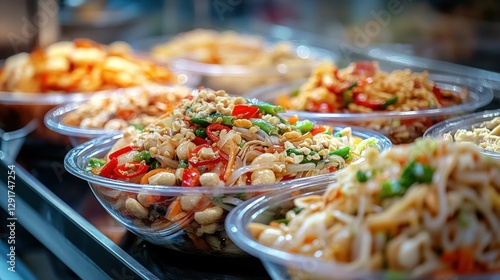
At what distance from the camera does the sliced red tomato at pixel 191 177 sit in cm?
175

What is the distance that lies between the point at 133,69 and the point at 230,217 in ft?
6.60

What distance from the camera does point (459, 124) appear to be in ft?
7.22

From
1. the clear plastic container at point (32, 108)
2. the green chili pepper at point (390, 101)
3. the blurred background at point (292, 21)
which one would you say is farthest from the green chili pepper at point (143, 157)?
the blurred background at point (292, 21)

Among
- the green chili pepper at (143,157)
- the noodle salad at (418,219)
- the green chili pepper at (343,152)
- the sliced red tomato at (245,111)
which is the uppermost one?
the noodle salad at (418,219)

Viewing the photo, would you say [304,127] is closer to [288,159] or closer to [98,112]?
[288,159]

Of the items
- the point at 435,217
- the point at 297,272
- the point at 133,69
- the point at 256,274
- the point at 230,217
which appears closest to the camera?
the point at 435,217

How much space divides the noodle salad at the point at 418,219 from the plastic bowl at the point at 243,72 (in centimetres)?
213

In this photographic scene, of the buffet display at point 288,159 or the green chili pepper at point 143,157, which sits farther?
the green chili pepper at point 143,157

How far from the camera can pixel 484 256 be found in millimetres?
1289

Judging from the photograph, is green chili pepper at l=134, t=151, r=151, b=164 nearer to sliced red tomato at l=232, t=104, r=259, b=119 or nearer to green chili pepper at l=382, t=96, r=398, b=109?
sliced red tomato at l=232, t=104, r=259, b=119

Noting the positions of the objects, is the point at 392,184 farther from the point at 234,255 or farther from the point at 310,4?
the point at 310,4

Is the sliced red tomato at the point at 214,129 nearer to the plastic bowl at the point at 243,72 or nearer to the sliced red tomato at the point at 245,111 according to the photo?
the sliced red tomato at the point at 245,111

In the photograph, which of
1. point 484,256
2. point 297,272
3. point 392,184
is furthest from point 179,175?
point 484,256

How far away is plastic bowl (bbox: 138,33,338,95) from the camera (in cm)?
349
